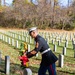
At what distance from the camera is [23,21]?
5806 centimetres

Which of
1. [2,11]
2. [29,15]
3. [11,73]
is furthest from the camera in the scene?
[2,11]

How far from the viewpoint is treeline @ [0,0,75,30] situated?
188 ft

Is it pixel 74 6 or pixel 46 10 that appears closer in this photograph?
pixel 46 10

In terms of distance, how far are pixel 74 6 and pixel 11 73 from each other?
55.0 meters

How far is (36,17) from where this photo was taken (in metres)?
57.4

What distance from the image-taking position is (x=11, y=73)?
9.73m

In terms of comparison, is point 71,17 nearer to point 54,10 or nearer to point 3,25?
point 54,10

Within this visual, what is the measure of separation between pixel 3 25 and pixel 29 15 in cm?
680

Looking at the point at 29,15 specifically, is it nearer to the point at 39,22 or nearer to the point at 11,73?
the point at 39,22

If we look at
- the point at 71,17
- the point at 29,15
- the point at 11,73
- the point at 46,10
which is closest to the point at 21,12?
the point at 29,15

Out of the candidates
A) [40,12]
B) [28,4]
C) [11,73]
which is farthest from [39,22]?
[11,73]

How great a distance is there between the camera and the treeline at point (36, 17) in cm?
5722

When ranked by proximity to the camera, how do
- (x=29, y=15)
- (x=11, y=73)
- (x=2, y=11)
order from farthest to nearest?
(x=2, y=11), (x=29, y=15), (x=11, y=73)

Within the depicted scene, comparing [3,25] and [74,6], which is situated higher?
[74,6]
